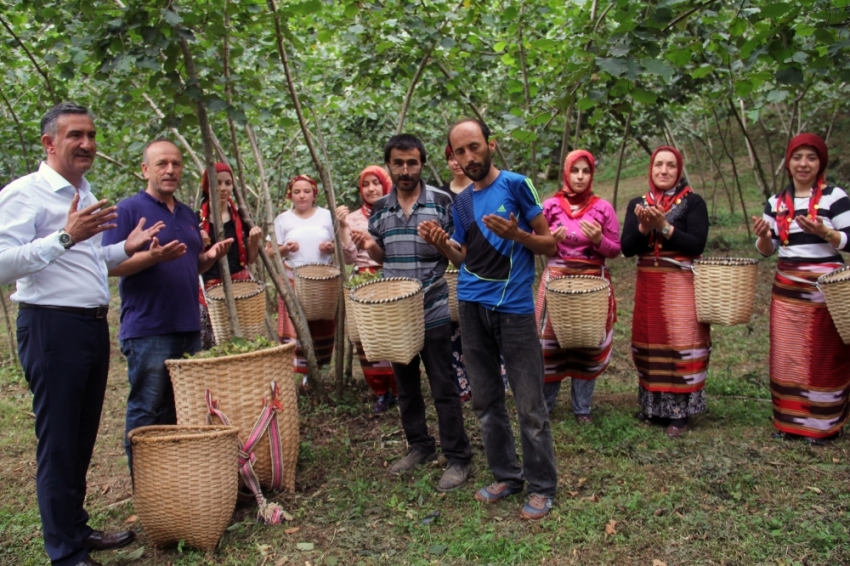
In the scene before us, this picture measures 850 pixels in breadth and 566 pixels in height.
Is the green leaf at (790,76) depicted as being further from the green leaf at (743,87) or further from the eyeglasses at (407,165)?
the eyeglasses at (407,165)

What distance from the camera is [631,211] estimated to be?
488 centimetres

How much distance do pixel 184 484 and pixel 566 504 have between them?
195 centimetres

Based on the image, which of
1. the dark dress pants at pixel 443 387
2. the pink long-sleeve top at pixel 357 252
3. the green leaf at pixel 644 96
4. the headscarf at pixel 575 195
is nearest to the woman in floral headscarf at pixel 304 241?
the pink long-sleeve top at pixel 357 252

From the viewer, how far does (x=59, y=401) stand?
318cm

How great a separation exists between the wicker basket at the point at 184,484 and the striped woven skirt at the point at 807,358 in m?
3.46

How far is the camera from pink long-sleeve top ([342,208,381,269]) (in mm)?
5863

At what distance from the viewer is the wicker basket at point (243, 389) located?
12.0 feet

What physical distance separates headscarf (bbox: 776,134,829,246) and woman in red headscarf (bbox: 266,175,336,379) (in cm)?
353

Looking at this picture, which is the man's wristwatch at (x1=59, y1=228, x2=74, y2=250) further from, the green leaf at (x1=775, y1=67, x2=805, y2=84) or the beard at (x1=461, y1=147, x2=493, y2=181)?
the green leaf at (x1=775, y1=67, x2=805, y2=84)

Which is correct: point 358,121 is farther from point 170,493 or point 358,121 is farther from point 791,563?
point 791,563

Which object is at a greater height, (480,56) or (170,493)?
(480,56)

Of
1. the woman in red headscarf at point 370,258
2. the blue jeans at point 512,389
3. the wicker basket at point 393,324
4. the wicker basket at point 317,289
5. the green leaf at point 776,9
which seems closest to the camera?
the green leaf at point 776,9

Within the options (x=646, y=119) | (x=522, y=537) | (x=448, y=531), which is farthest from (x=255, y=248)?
(x=646, y=119)

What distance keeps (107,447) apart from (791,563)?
4632 mm
